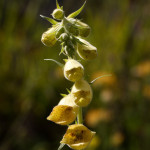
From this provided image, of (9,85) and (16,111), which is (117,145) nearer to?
(16,111)

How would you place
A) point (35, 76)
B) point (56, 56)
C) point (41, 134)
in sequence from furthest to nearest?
point (56, 56) → point (35, 76) → point (41, 134)

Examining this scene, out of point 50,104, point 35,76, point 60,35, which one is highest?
point 60,35

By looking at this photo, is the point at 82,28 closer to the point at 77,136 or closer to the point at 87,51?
the point at 87,51

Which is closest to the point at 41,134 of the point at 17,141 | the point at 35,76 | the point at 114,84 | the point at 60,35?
the point at 17,141

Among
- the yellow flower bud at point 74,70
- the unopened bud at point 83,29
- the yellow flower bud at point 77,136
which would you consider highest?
the unopened bud at point 83,29

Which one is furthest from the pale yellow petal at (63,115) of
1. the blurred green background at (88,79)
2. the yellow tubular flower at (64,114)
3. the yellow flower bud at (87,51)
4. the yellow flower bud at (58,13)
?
the blurred green background at (88,79)

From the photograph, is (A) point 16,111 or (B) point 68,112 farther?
(A) point 16,111

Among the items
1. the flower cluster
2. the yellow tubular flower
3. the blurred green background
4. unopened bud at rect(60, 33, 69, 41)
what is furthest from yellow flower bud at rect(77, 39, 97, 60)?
the blurred green background

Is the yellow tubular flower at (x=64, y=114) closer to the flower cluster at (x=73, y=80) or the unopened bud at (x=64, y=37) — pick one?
the flower cluster at (x=73, y=80)

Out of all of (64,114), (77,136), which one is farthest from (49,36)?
(77,136)
